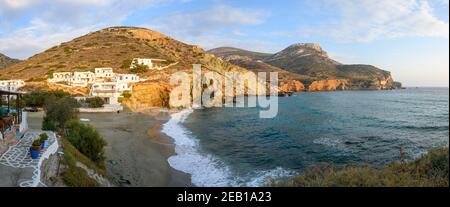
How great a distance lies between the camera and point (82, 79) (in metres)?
81.9

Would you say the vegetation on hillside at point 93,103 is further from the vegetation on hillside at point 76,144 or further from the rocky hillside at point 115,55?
the vegetation on hillside at point 76,144

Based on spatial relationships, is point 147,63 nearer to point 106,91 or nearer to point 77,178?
point 106,91

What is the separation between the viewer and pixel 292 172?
21.2m

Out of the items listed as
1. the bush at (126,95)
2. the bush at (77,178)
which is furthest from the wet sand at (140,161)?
the bush at (126,95)

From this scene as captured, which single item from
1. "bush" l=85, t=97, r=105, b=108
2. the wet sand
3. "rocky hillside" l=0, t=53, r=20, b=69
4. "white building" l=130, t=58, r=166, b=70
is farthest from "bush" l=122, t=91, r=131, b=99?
"rocky hillside" l=0, t=53, r=20, b=69

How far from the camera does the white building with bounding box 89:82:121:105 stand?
224 feet

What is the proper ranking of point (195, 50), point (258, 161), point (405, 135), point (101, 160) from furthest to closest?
point (195, 50), point (405, 135), point (258, 161), point (101, 160)

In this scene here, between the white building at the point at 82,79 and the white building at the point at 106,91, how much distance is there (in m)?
8.43

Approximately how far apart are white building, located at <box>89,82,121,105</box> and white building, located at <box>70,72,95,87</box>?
8.43 meters

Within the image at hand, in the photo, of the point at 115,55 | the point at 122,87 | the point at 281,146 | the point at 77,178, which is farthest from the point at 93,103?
the point at 115,55

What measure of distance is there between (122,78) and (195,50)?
68056 mm

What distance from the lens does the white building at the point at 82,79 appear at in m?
80.1

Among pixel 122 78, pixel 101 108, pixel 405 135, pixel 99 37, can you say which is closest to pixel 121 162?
pixel 405 135

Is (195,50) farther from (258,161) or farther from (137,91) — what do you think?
(258,161)
